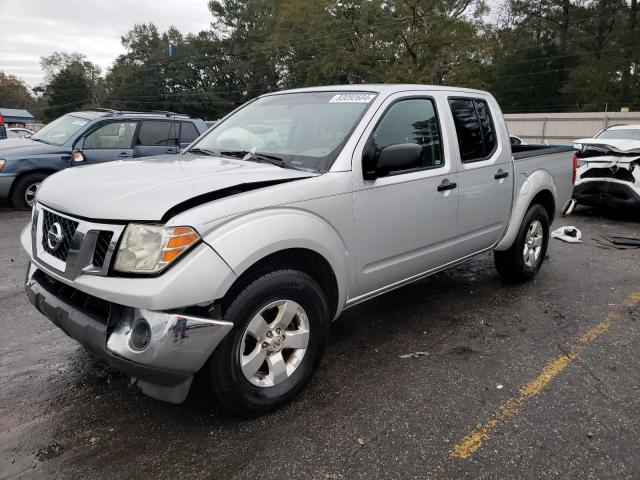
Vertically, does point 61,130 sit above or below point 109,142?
above

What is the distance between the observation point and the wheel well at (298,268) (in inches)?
97.8

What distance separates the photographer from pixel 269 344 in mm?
2676

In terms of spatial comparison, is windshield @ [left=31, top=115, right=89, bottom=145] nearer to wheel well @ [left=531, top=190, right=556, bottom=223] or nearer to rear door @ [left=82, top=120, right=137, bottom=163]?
rear door @ [left=82, top=120, right=137, bottom=163]

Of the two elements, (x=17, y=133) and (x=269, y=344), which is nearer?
(x=269, y=344)

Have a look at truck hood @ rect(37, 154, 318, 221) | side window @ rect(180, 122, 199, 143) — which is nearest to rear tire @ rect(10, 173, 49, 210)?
side window @ rect(180, 122, 199, 143)

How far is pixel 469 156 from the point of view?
13.3ft

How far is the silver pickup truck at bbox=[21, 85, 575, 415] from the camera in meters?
2.28

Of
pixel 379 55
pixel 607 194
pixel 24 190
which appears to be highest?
pixel 379 55

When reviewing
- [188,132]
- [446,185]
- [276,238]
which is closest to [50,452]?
[276,238]

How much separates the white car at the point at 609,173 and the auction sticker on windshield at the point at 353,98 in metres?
5.92

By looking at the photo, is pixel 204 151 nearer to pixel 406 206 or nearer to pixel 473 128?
pixel 406 206

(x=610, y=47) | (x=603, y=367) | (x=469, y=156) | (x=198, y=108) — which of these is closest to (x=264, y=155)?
(x=469, y=156)

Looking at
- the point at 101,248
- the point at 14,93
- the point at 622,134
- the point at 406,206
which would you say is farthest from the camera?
the point at 14,93

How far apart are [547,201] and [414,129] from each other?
7.80 ft
